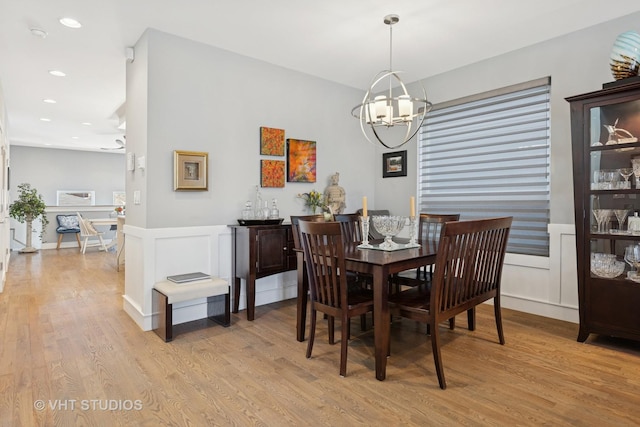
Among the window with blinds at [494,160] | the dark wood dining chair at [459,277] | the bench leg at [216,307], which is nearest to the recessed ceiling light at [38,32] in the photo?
the bench leg at [216,307]

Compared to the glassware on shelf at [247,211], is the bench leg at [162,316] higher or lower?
lower

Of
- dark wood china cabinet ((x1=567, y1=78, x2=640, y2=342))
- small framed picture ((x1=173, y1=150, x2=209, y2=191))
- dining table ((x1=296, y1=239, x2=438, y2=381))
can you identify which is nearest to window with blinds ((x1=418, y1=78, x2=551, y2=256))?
dark wood china cabinet ((x1=567, y1=78, x2=640, y2=342))

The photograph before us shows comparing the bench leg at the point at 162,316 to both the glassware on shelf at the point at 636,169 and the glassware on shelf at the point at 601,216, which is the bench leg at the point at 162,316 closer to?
the glassware on shelf at the point at 601,216

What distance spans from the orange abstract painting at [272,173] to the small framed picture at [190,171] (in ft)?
2.09

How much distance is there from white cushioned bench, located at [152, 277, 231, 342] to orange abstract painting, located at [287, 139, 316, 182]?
152 cm

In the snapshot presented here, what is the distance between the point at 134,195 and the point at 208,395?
2.11m

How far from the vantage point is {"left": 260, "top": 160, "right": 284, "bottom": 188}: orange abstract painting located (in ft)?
12.7

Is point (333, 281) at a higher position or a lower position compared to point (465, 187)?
lower

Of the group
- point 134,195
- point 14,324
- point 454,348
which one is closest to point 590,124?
point 454,348

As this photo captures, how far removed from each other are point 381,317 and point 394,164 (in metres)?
2.90

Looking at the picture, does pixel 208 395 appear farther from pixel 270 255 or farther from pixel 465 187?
pixel 465 187

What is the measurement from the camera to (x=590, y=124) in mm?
2701

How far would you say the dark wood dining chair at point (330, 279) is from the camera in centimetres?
221

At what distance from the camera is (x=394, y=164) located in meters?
4.72
